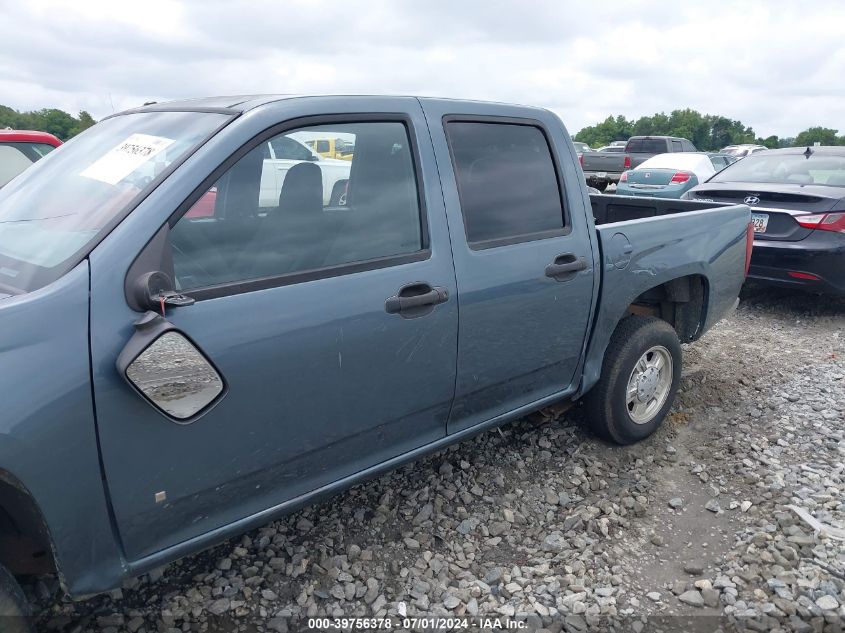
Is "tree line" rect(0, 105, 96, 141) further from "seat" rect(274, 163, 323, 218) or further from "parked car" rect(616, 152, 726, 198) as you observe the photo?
"seat" rect(274, 163, 323, 218)

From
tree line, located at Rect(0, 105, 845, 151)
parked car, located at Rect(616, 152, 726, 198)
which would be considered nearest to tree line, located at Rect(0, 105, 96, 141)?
parked car, located at Rect(616, 152, 726, 198)

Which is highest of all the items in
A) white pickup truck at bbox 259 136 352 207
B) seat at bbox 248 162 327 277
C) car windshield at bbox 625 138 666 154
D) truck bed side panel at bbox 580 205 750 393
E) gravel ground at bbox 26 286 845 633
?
white pickup truck at bbox 259 136 352 207

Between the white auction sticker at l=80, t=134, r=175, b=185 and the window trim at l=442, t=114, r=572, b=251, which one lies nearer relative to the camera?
the white auction sticker at l=80, t=134, r=175, b=185

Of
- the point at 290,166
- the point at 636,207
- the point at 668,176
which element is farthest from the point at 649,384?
the point at 668,176

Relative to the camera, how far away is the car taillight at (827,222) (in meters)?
5.77

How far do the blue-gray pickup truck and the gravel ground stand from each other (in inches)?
19.4

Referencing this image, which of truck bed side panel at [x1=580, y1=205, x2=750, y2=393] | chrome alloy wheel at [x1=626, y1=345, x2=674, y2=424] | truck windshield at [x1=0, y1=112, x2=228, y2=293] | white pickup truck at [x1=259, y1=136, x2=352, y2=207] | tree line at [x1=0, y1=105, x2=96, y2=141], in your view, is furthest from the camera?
tree line at [x1=0, y1=105, x2=96, y2=141]

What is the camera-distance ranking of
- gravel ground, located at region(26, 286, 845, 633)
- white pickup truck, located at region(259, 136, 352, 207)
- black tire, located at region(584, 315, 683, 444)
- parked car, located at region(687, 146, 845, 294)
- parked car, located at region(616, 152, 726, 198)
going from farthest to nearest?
1. parked car, located at region(616, 152, 726, 198)
2. parked car, located at region(687, 146, 845, 294)
3. black tire, located at region(584, 315, 683, 444)
4. gravel ground, located at region(26, 286, 845, 633)
5. white pickup truck, located at region(259, 136, 352, 207)

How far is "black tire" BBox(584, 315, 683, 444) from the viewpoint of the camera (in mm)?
3559

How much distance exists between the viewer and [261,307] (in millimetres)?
2104

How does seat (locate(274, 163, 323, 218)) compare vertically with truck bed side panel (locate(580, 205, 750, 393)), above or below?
above

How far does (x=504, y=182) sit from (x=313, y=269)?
3.72 ft

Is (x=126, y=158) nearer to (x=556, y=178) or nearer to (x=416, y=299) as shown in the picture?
(x=416, y=299)

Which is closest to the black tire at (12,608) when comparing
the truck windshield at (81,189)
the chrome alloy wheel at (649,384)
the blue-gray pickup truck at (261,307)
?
the blue-gray pickup truck at (261,307)
